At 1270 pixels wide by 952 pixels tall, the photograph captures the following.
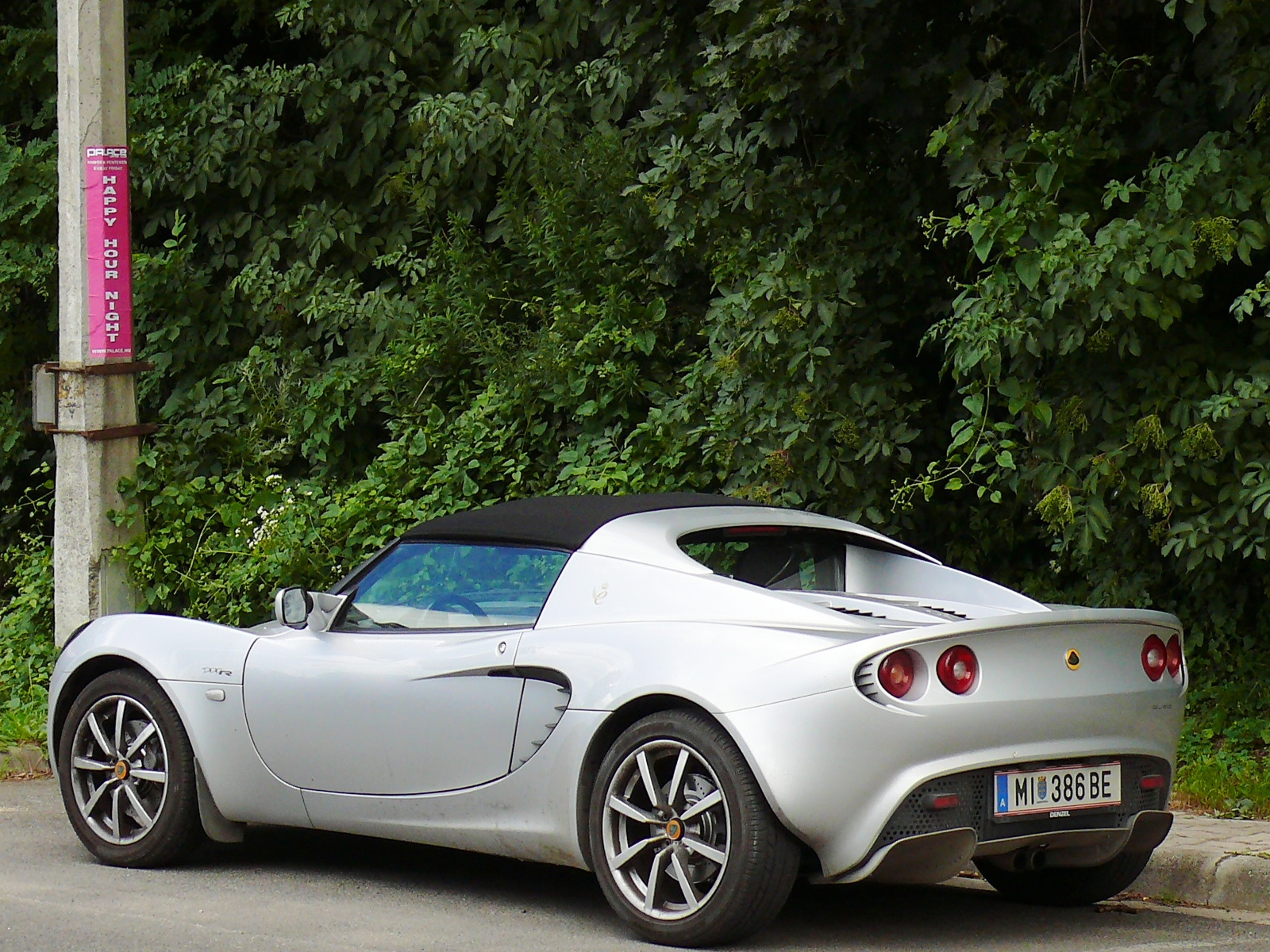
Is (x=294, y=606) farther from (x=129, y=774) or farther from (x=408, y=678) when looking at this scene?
(x=129, y=774)

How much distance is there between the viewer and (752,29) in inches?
334

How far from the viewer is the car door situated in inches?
231

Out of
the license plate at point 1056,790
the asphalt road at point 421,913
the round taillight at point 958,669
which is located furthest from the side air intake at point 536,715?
the license plate at point 1056,790

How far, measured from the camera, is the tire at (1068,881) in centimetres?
596

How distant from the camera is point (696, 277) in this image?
11086 mm

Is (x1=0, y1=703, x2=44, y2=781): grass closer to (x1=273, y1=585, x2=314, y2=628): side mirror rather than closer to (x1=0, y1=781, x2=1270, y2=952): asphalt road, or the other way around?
(x1=0, y1=781, x2=1270, y2=952): asphalt road

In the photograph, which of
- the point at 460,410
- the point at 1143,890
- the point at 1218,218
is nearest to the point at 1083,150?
the point at 1218,218

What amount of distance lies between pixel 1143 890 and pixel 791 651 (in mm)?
1901

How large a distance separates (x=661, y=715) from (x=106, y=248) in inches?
198

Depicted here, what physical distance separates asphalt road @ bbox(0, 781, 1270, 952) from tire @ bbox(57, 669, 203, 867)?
5.2 inches

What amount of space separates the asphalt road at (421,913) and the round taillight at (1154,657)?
31.4 inches

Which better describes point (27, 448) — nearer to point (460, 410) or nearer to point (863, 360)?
point (460, 410)

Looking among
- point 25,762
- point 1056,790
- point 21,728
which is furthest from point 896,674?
point 21,728

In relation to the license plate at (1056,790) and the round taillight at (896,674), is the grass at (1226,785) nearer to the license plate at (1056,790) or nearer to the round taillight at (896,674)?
the license plate at (1056,790)
